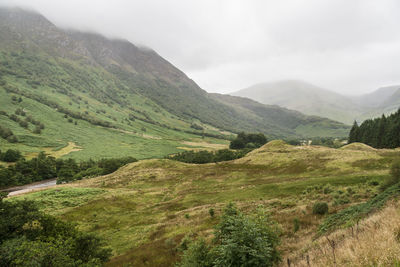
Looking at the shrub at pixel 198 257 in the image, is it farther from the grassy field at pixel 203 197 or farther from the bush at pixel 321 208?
the bush at pixel 321 208

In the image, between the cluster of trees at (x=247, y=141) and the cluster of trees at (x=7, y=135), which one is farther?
the cluster of trees at (x=247, y=141)

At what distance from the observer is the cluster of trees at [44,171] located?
94625 millimetres

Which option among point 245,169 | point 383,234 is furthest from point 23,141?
point 383,234

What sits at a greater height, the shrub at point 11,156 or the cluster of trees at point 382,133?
the cluster of trees at point 382,133

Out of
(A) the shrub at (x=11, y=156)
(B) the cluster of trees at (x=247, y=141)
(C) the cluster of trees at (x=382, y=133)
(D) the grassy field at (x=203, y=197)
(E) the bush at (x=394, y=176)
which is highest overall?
(C) the cluster of trees at (x=382, y=133)

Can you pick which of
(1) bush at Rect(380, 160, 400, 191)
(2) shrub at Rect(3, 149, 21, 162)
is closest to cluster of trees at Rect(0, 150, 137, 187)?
(2) shrub at Rect(3, 149, 21, 162)

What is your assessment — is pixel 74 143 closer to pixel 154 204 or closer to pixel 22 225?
pixel 154 204

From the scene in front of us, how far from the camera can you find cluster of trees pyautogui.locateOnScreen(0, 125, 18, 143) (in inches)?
5300

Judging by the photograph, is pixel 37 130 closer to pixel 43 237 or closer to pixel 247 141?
pixel 247 141

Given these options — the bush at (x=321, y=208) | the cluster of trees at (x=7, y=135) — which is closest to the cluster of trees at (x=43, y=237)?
the bush at (x=321, y=208)

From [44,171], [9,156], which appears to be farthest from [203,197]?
[9,156]

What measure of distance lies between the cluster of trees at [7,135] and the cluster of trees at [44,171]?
117ft

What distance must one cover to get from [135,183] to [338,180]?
61063 millimetres

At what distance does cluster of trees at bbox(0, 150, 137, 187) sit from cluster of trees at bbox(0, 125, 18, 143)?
35.7 metres
